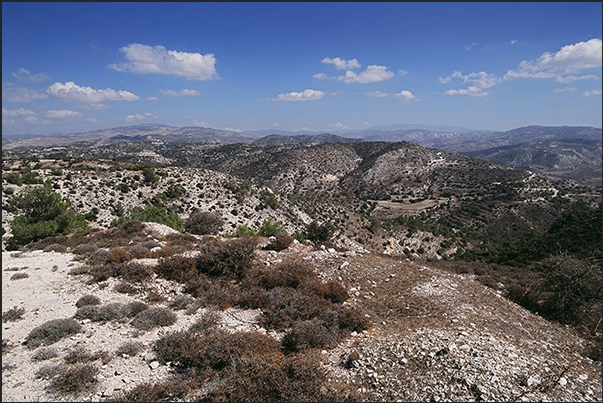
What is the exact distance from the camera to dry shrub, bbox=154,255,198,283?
10750 mm

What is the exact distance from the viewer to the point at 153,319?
787 cm

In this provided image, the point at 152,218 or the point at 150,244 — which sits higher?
the point at 150,244

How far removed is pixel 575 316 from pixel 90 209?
39.0 m

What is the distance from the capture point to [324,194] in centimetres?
8925

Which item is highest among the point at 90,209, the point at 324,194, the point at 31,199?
the point at 31,199

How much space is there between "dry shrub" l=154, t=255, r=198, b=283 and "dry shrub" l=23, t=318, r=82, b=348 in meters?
3.53

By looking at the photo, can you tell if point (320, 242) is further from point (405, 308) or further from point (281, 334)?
point (281, 334)

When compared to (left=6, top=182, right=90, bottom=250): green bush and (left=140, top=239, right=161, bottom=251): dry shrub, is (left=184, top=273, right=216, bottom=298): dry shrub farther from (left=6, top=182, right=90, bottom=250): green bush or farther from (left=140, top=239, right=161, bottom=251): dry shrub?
(left=6, top=182, right=90, bottom=250): green bush

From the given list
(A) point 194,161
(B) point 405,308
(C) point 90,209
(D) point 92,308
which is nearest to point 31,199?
(C) point 90,209

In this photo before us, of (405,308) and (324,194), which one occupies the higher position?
(405,308)

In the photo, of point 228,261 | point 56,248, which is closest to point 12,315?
point 228,261

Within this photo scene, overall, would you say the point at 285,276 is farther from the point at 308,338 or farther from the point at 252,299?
the point at 308,338

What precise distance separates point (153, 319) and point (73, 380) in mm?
2496

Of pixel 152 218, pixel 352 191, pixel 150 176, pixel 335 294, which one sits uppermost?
pixel 150 176
